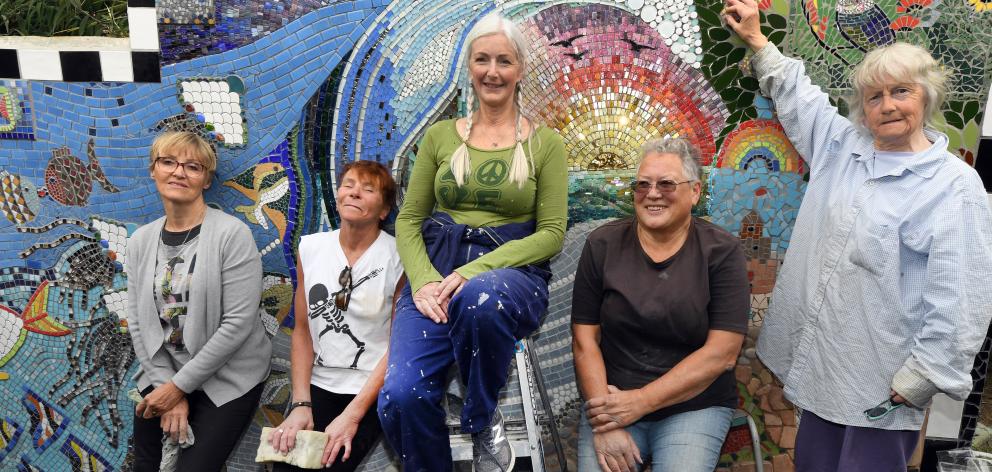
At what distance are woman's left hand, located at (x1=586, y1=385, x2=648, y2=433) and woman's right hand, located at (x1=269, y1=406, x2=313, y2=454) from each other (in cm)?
112

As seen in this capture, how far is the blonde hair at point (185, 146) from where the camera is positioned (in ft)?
10.0

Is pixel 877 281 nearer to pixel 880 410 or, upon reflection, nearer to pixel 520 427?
pixel 880 410

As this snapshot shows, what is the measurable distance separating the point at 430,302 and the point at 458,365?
10.0 inches

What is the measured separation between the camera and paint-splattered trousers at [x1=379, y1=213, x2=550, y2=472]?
236 centimetres

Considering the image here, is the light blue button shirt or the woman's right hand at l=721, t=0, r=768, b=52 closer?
the light blue button shirt

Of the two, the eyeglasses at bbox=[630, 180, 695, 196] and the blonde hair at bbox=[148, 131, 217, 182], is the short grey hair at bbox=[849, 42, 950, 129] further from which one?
the blonde hair at bbox=[148, 131, 217, 182]

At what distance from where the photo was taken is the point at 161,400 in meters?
2.95

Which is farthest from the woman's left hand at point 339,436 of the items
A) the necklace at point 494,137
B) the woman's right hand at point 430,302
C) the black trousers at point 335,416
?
the necklace at point 494,137

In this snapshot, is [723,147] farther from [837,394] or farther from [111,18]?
[111,18]

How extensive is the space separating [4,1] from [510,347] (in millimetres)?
3494

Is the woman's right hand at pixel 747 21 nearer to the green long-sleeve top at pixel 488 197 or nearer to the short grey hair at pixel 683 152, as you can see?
the short grey hair at pixel 683 152

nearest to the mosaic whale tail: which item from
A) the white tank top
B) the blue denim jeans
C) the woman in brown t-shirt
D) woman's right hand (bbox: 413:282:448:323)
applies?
the white tank top

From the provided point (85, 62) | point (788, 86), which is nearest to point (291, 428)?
point (85, 62)

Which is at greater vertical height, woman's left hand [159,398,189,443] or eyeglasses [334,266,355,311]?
eyeglasses [334,266,355,311]
